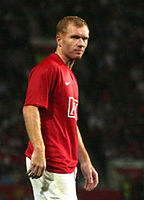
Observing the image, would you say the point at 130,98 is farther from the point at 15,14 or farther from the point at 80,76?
the point at 15,14

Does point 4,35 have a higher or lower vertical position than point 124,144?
higher

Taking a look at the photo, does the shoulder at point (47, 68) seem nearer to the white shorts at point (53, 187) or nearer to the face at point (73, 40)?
the face at point (73, 40)

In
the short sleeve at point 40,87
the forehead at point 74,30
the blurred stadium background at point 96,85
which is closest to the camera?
the short sleeve at point 40,87

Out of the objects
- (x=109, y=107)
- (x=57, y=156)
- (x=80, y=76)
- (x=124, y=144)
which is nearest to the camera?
(x=57, y=156)

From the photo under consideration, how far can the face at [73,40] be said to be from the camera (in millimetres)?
2449

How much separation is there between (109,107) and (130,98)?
2.26 ft

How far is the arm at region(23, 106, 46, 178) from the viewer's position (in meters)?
2.07

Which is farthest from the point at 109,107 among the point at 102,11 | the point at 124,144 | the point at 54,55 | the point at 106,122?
the point at 54,55

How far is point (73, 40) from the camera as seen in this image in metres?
2.46

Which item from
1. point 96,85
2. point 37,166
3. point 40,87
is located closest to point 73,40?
point 40,87

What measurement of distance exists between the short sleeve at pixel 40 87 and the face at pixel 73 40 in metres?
0.25

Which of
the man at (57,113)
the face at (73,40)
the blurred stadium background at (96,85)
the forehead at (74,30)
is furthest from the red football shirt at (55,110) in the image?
the blurred stadium background at (96,85)

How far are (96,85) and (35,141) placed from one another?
8.96m

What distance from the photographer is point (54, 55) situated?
2535mm
